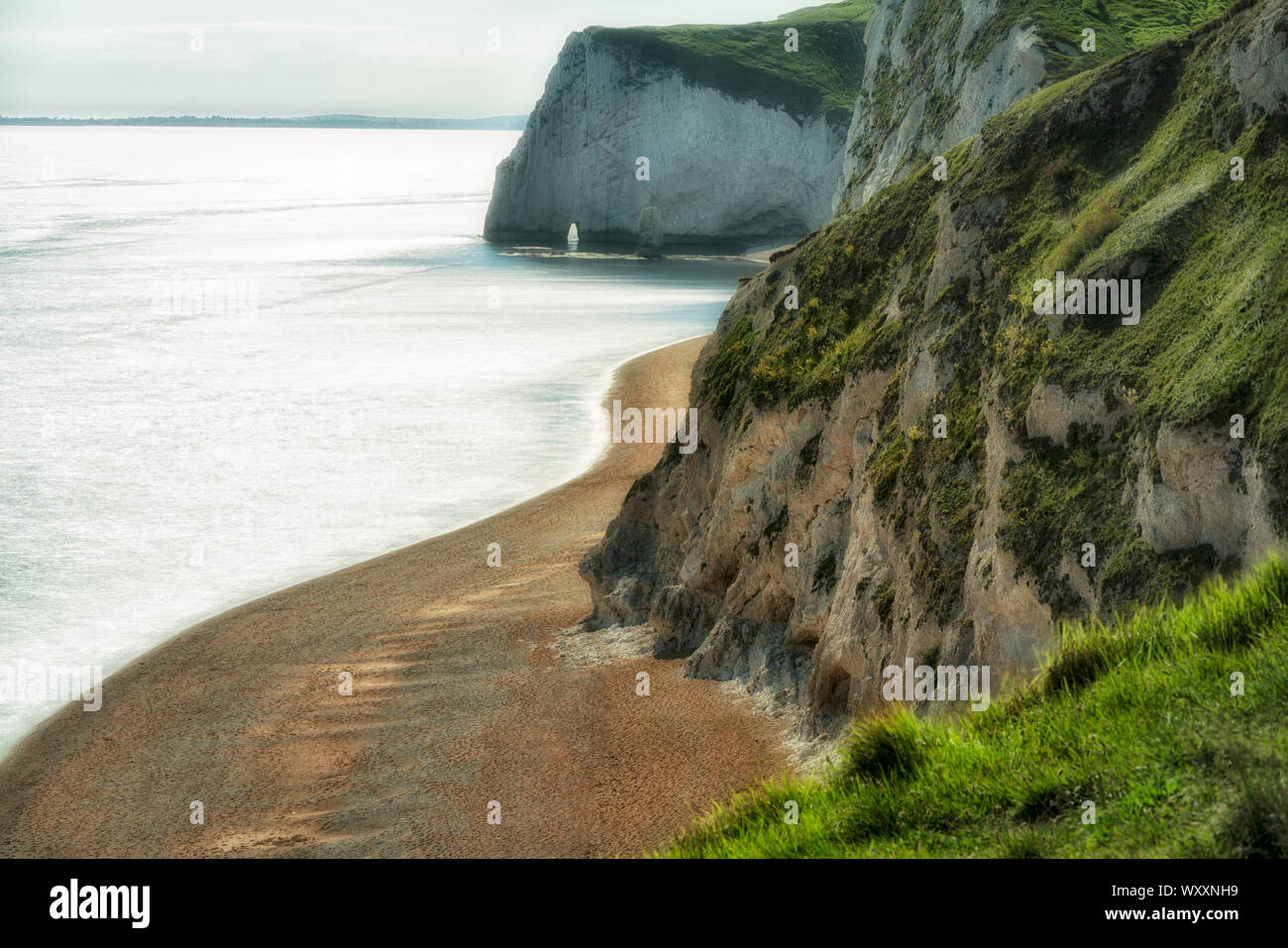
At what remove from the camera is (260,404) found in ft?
140

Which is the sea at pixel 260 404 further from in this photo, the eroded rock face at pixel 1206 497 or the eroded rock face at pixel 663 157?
the eroded rock face at pixel 1206 497

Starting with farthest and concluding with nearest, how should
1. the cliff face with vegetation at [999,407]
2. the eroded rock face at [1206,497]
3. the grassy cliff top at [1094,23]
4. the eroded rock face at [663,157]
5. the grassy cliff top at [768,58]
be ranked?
the grassy cliff top at [768,58] < the eroded rock face at [663,157] < the grassy cliff top at [1094,23] < the cliff face with vegetation at [999,407] < the eroded rock face at [1206,497]

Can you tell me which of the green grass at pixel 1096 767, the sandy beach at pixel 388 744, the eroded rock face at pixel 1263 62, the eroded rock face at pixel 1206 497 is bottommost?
the sandy beach at pixel 388 744

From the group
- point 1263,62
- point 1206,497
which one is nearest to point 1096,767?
point 1206,497

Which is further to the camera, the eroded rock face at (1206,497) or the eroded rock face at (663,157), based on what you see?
the eroded rock face at (663,157)

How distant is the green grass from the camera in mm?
4926

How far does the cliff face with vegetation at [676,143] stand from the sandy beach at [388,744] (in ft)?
245

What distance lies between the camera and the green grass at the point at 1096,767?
4.93m

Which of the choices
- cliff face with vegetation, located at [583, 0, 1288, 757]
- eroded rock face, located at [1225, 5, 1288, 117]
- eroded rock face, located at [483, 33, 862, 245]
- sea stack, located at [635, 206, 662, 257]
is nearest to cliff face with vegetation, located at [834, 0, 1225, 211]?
cliff face with vegetation, located at [583, 0, 1288, 757]

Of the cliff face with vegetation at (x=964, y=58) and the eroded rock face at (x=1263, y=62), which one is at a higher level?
the cliff face with vegetation at (x=964, y=58)

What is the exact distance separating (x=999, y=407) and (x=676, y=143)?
83.6 metres

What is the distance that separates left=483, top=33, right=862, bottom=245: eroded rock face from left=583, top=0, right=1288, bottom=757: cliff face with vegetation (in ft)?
248

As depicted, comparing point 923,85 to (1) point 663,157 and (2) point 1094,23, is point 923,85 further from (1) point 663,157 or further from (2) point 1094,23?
(1) point 663,157

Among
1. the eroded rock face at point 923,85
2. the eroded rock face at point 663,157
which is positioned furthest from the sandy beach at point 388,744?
the eroded rock face at point 663,157
